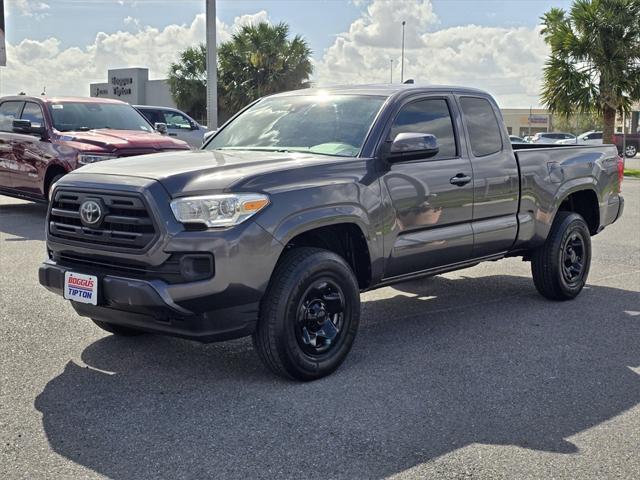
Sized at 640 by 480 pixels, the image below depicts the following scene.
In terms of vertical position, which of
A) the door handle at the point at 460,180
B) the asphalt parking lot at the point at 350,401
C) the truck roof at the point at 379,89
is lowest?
the asphalt parking lot at the point at 350,401

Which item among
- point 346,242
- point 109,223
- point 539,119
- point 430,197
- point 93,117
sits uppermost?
point 539,119

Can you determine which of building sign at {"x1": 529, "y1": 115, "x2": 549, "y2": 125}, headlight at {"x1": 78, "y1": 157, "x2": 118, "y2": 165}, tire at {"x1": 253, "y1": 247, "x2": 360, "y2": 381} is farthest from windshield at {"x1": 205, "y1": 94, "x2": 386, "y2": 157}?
building sign at {"x1": 529, "y1": 115, "x2": 549, "y2": 125}

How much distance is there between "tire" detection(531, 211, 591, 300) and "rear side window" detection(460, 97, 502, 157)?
1.14 meters

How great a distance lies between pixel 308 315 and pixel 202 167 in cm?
110

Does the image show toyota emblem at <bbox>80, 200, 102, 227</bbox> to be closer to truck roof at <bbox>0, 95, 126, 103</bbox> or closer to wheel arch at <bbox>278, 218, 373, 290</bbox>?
wheel arch at <bbox>278, 218, 373, 290</bbox>

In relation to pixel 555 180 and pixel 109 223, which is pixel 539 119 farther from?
pixel 109 223

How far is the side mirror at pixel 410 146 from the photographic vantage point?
5.39 metres

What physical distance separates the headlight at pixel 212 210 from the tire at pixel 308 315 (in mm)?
472

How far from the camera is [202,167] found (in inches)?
192

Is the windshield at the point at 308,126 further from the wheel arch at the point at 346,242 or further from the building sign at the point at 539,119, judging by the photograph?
the building sign at the point at 539,119

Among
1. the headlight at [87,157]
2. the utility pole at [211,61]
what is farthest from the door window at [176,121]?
the headlight at [87,157]

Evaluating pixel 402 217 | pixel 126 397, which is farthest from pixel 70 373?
pixel 402 217

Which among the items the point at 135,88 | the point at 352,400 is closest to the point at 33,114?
the point at 352,400

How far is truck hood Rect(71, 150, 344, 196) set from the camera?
15.1ft
